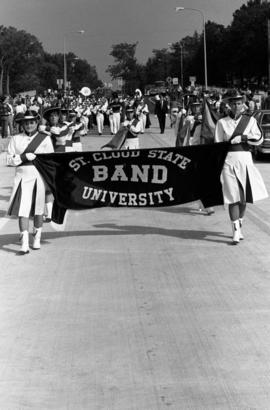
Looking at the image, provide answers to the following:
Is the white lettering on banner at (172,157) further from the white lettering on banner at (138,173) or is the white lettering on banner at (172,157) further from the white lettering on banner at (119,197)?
the white lettering on banner at (119,197)

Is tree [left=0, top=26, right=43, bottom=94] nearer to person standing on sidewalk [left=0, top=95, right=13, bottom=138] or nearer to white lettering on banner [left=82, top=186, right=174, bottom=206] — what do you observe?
person standing on sidewalk [left=0, top=95, right=13, bottom=138]

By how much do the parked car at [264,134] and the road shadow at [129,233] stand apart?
34.8ft

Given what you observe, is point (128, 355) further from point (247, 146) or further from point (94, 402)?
point (247, 146)

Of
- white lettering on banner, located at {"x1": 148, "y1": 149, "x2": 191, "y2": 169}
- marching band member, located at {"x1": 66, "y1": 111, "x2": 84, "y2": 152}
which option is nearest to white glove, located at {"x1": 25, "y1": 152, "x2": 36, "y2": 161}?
white lettering on banner, located at {"x1": 148, "y1": 149, "x2": 191, "y2": 169}

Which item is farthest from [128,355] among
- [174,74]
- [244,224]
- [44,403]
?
[174,74]

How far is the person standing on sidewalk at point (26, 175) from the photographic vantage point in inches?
385

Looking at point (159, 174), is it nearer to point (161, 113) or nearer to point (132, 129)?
point (132, 129)

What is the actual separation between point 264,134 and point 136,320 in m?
16.5

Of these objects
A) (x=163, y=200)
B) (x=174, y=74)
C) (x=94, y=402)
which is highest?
(x=174, y=74)

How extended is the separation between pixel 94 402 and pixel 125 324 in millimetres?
1746

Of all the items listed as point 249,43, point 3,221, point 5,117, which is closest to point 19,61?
point 249,43

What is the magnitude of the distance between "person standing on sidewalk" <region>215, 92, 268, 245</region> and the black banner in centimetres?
20

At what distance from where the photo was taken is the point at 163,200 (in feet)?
34.0

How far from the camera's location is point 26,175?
988 cm
